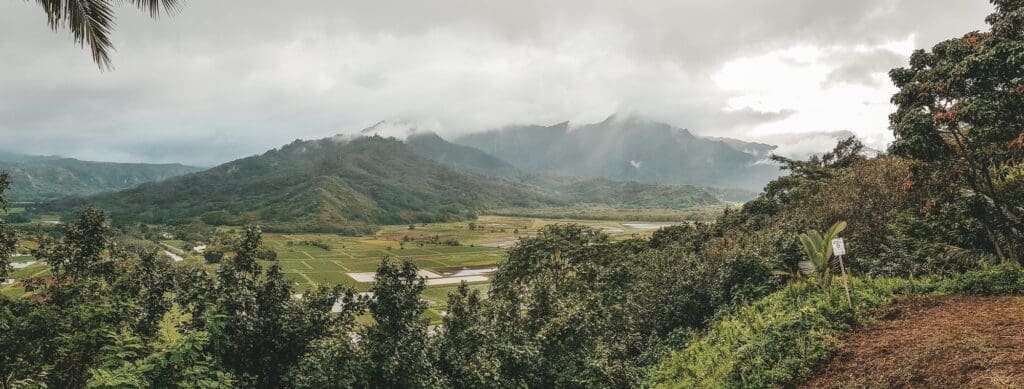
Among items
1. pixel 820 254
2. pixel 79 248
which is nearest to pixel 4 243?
pixel 79 248

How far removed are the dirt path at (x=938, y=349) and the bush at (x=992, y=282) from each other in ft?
2.18

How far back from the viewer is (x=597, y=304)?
2292cm

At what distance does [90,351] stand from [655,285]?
24.9m

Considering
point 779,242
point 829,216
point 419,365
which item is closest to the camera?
point 419,365

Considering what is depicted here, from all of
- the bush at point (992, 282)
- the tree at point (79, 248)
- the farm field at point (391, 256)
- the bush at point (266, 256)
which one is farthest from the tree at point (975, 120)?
the farm field at point (391, 256)

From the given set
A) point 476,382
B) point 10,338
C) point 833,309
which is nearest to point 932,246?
point 833,309

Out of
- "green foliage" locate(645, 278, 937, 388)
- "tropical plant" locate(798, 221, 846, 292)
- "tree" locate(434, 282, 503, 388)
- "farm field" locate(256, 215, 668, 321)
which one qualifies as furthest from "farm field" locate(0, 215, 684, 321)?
"tropical plant" locate(798, 221, 846, 292)

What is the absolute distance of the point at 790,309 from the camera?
15.4 metres

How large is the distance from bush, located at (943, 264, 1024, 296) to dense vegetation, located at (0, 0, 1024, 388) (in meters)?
0.04

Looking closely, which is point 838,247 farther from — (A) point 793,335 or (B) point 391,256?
(B) point 391,256

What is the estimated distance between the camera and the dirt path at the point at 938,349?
27.5ft

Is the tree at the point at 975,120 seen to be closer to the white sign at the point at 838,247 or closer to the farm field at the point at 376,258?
the white sign at the point at 838,247

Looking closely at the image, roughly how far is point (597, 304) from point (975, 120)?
15355 mm

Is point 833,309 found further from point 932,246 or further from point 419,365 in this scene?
point 419,365
